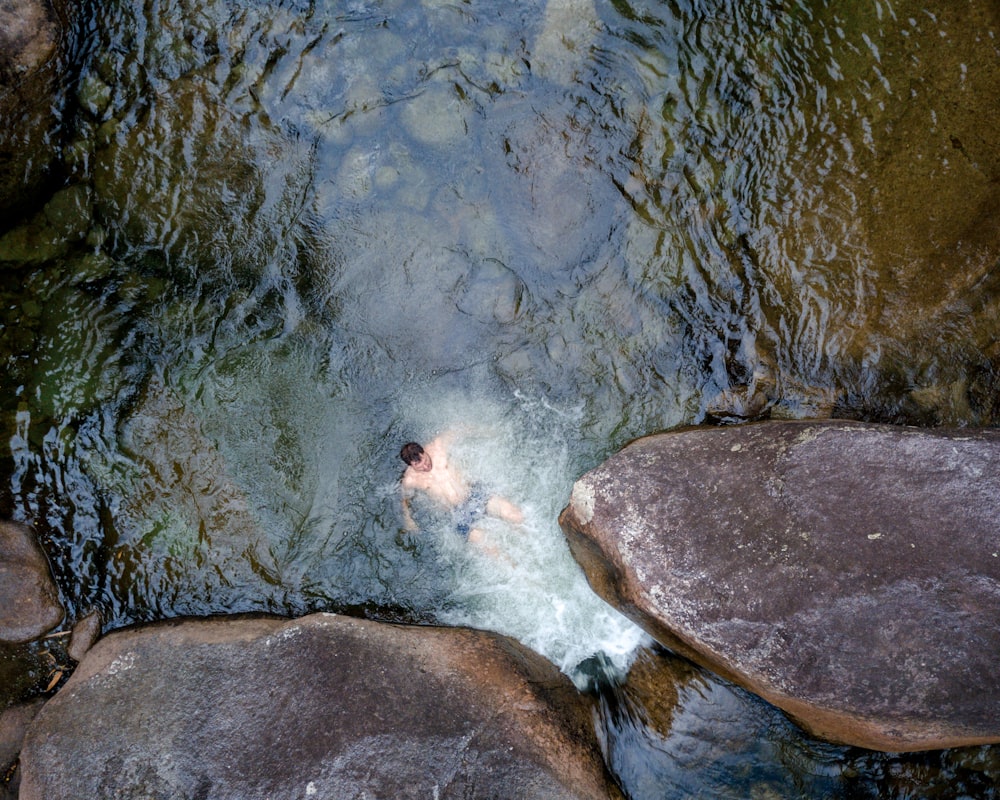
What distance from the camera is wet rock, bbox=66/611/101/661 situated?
4.28 metres

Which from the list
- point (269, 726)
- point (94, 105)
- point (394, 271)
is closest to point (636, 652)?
point (269, 726)

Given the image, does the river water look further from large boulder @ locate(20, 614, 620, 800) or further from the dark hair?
large boulder @ locate(20, 614, 620, 800)

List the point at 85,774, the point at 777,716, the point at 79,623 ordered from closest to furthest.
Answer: the point at 85,774
the point at 777,716
the point at 79,623

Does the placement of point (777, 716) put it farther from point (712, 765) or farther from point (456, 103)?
point (456, 103)

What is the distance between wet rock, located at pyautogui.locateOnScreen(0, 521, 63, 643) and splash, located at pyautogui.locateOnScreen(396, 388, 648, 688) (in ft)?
8.68

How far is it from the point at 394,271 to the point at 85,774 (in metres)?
3.58

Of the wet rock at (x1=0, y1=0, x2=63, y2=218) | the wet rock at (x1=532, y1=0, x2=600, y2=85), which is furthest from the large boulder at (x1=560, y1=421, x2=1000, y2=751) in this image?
the wet rock at (x1=0, y1=0, x2=63, y2=218)

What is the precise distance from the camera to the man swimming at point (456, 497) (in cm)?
454

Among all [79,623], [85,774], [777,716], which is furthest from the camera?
[79,623]

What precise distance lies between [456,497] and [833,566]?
2.40 meters

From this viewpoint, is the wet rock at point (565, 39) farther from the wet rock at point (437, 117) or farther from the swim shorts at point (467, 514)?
the swim shorts at point (467, 514)

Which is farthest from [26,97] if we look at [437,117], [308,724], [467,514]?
[308,724]

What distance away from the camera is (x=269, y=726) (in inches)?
143

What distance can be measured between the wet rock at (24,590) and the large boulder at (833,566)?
369 centimetres
